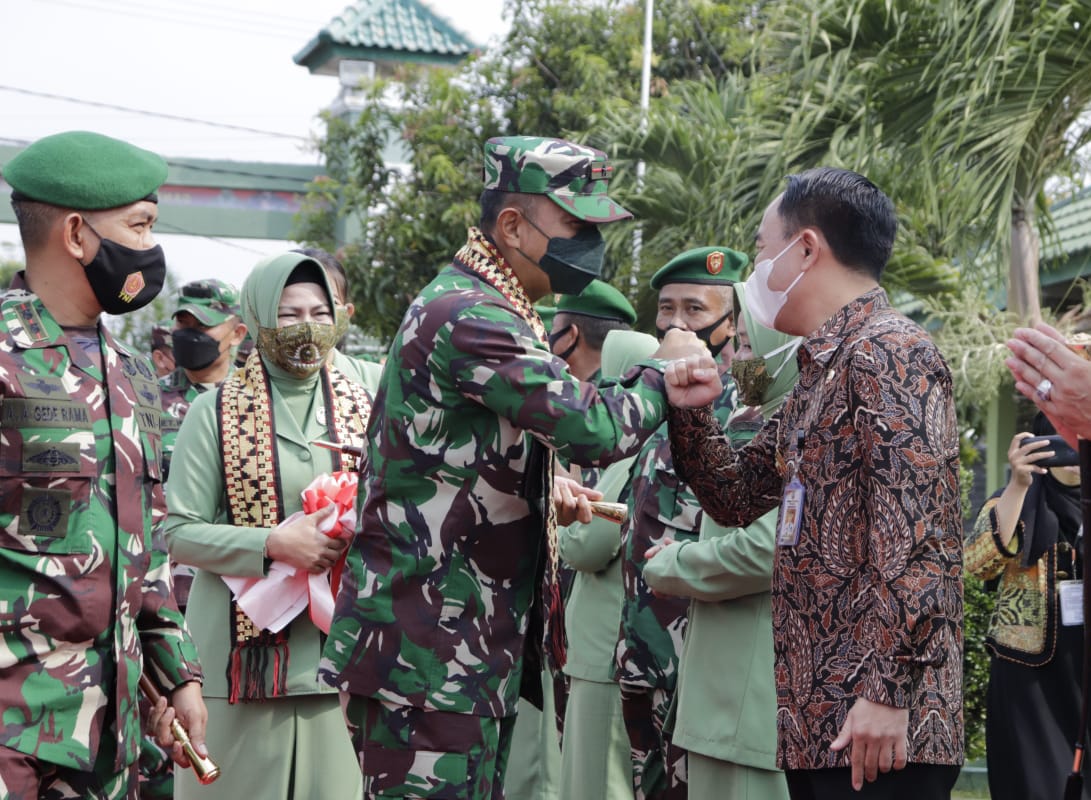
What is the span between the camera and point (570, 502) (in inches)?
159

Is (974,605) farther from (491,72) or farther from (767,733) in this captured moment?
(491,72)

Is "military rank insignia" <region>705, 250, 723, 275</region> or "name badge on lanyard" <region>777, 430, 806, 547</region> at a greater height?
"name badge on lanyard" <region>777, 430, 806, 547</region>

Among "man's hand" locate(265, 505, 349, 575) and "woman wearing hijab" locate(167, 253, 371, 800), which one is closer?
"man's hand" locate(265, 505, 349, 575)

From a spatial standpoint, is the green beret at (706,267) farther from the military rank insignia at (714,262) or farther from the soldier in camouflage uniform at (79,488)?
the soldier in camouflage uniform at (79,488)

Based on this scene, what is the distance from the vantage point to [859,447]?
11.0 ft

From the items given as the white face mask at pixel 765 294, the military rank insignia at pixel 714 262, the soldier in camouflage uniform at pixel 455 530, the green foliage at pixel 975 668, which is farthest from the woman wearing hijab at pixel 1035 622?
the soldier in camouflage uniform at pixel 455 530

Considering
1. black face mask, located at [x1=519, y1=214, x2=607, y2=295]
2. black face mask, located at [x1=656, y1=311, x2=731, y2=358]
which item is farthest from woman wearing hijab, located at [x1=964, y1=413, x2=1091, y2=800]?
black face mask, located at [x1=519, y1=214, x2=607, y2=295]

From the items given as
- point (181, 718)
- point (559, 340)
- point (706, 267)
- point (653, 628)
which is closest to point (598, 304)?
point (559, 340)

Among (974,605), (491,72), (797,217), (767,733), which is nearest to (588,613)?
(767,733)

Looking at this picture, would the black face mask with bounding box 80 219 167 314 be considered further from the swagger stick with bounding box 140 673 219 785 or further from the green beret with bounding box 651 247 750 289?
the green beret with bounding box 651 247 750 289

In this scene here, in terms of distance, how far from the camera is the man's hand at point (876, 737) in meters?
3.19

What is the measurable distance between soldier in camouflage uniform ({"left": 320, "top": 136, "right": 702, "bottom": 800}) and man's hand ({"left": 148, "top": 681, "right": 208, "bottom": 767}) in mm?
373

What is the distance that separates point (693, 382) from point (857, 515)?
1.88 feet

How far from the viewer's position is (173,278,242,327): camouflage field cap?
699 centimetres
